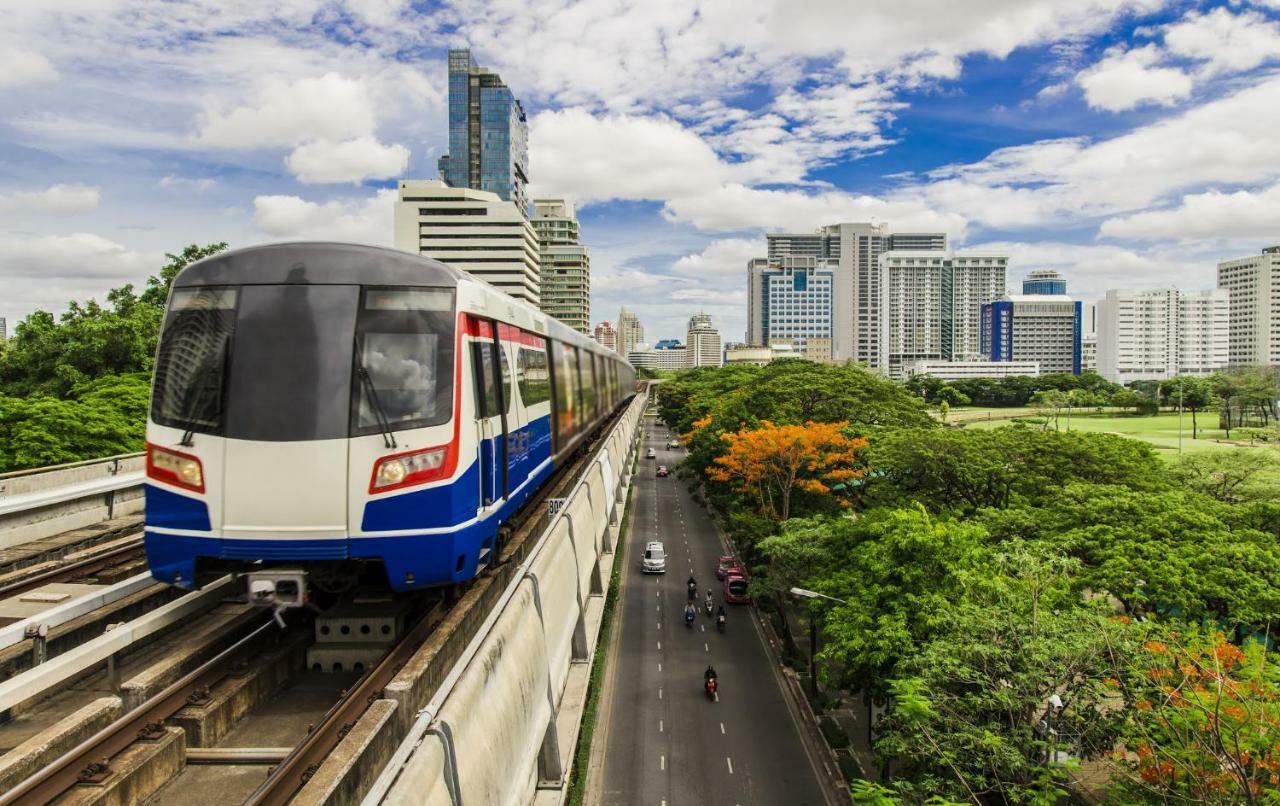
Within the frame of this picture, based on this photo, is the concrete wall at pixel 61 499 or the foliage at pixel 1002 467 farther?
the foliage at pixel 1002 467

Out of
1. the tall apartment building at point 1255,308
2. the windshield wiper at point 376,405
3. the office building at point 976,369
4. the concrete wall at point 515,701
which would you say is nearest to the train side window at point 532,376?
the concrete wall at point 515,701

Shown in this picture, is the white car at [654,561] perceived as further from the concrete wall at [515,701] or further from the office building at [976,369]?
the office building at [976,369]

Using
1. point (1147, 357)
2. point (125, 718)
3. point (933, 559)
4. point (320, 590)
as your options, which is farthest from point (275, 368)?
point (1147, 357)

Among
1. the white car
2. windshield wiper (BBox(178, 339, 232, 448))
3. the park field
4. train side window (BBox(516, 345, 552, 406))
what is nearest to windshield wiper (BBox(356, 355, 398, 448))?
windshield wiper (BBox(178, 339, 232, 448))

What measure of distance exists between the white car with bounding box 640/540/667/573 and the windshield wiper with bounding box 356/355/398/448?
97.0ft

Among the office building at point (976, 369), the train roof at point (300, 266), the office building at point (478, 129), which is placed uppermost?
the office building at point (478, 129)

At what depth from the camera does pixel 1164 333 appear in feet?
609

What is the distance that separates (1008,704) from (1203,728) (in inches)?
129

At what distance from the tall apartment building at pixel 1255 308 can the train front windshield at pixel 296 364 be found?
21228 centimetres

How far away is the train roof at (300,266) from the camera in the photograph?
7.99 m

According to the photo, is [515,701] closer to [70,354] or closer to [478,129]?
[70,354]

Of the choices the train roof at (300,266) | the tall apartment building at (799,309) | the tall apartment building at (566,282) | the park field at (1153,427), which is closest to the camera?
the train roof at (300,266)

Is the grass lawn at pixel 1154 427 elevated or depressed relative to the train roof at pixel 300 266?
depressed

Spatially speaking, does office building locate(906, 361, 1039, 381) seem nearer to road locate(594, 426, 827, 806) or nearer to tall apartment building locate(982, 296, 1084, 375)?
tall apartment building locate(982, 296, 1084, 375)
